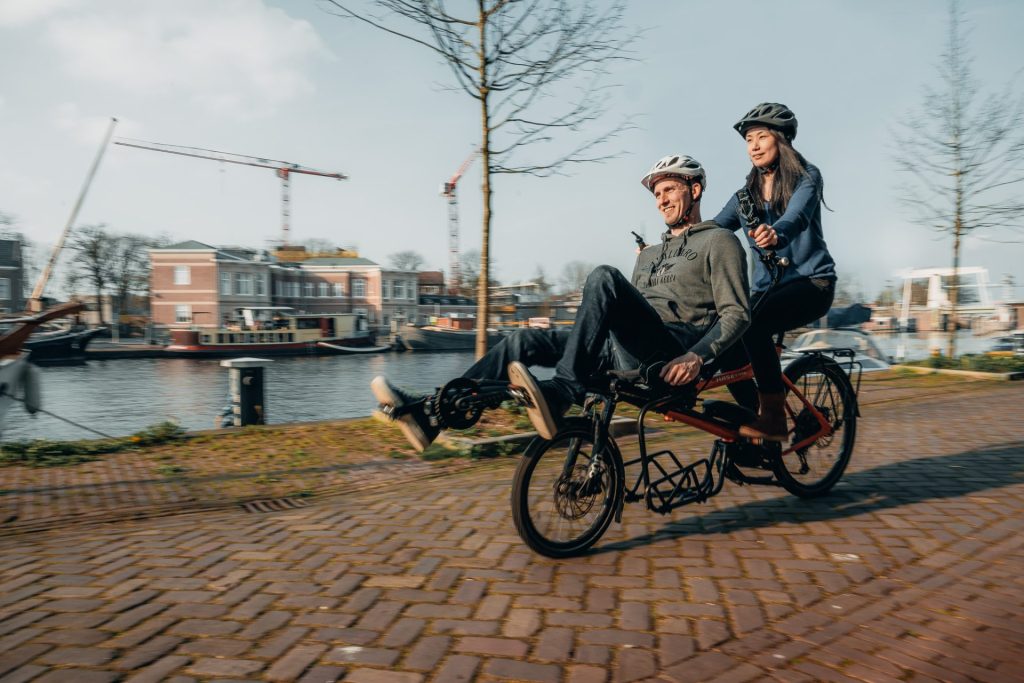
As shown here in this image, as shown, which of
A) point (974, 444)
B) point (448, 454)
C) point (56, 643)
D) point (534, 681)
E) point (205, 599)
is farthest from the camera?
point (448, 454)

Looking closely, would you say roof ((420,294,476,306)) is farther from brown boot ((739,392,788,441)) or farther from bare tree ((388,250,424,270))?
brown boot ((739,392,788,441))

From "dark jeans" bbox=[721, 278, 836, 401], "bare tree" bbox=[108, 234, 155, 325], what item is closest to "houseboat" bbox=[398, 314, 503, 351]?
"bare tree" bbox=[108, 234, 155, 325]

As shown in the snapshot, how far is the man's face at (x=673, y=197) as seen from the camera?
365 cm

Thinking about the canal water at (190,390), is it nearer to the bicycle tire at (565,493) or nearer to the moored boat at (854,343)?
the bicycle tire at (565,493)

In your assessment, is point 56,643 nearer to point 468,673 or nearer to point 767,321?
point 468,673

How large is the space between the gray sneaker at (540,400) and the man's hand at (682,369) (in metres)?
0.52

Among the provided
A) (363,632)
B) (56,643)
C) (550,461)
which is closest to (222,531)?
(56,643)

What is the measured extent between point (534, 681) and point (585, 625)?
465 millimetres

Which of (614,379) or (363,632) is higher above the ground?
(614,379)

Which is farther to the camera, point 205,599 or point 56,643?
point 205,599

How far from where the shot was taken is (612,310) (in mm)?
3072

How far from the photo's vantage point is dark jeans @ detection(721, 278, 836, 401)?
12.5 feet

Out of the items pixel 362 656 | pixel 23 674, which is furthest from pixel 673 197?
pixel 23 674

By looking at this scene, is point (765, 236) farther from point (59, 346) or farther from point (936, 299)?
point (936, 299)
